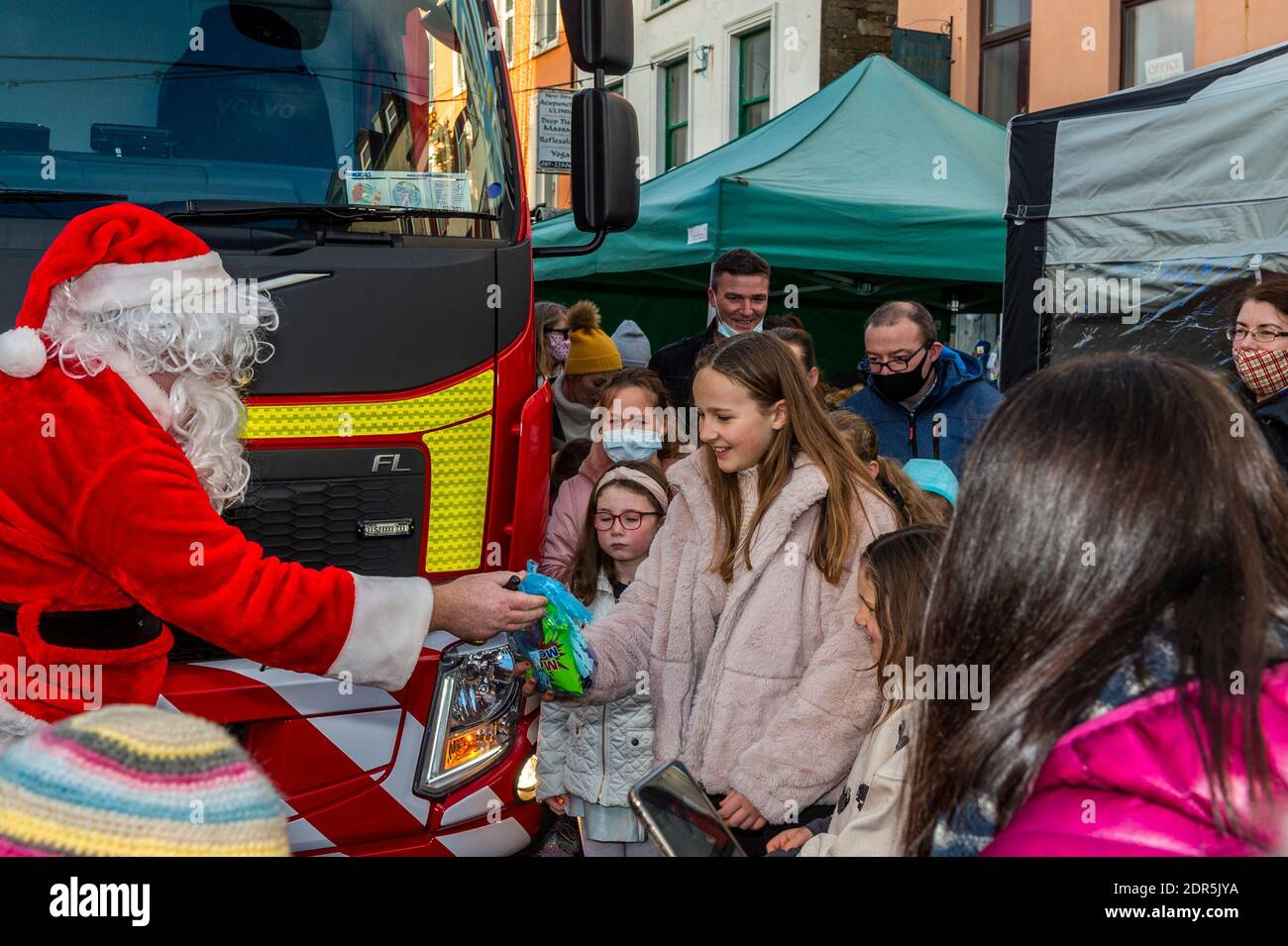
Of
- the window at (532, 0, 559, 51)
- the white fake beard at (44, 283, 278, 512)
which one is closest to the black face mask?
the white fake beard at (44, 283, 278, 512)

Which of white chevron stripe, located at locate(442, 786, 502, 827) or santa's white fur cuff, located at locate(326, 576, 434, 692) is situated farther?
white chevron stripe, located at locate(442, 786, 502, 827)

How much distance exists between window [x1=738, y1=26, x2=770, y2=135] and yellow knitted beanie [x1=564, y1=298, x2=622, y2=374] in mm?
12006

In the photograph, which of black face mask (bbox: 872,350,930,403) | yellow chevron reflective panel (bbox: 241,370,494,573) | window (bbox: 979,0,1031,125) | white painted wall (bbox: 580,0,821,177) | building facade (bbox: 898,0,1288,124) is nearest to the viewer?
yellow chevron reflective panel (bbox: 241,370,494,573)

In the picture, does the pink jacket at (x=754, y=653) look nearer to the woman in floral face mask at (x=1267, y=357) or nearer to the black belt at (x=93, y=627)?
the black belt at (x=93, y=627)

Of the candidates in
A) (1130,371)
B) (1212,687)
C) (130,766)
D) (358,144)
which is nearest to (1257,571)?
(1212,687)

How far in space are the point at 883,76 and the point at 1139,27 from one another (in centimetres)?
326

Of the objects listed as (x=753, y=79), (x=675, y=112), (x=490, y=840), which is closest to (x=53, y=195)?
(x=490, y=840)

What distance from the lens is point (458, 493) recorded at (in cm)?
344

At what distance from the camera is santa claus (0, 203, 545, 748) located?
86.9 inches

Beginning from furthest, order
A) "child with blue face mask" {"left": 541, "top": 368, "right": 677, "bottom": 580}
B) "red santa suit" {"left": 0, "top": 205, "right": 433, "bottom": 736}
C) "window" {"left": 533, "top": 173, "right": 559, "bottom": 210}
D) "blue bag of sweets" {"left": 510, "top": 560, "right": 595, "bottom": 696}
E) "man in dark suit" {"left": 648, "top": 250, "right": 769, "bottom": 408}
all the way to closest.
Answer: "window" {"left": 533, "top": 173, "right": 559, "bottom": 210} < "man in dark suit" {"left": 648, "top": 250, "right": 769, "bottom": 408} < "child with blue face mask" {"left": 541, "top": 368, "right": 677, "bottom": 580} < "blue bag of sweets" {"left": 510, "top": 560, "right": 595, "bottom": 696} < "red santa suit" {"left": 0, "top": 205, "right": 433, "bottom": 736}

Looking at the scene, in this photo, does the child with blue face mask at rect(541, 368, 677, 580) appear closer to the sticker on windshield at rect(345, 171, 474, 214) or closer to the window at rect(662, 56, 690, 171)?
the sticker on windshield at rect(345, 171, 474, 214)

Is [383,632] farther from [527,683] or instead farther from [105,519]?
[527,683]

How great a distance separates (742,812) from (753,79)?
16763 millimetres

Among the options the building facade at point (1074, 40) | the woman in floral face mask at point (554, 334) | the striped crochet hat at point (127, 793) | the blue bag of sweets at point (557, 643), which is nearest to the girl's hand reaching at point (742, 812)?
the blue bag of sweets at point (557, 643)
